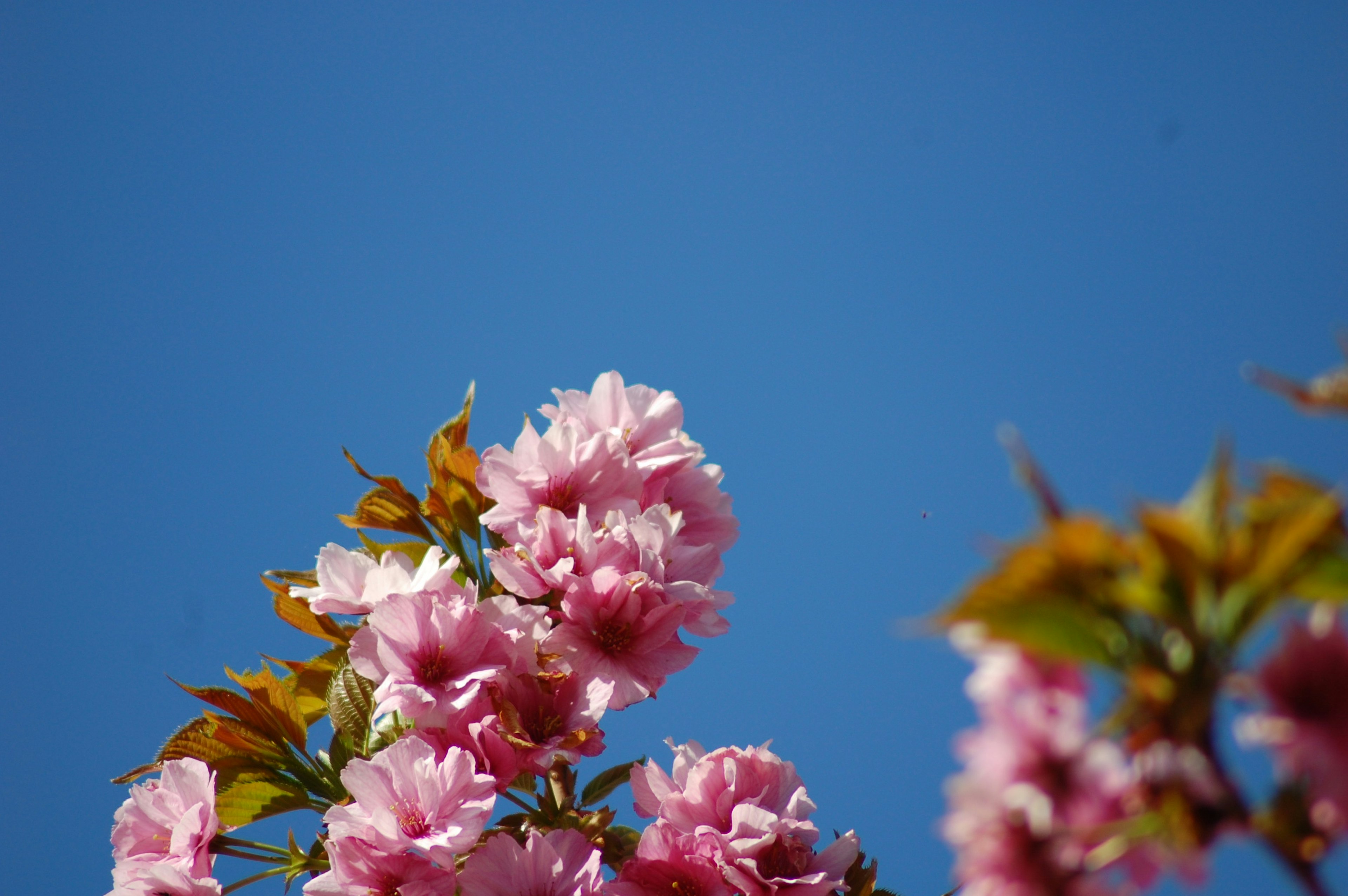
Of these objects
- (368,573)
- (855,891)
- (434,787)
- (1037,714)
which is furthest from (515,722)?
(1037,714)

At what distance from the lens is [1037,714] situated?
17.3 inches

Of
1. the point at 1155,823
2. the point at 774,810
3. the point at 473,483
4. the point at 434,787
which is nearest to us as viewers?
the point at 1155,823

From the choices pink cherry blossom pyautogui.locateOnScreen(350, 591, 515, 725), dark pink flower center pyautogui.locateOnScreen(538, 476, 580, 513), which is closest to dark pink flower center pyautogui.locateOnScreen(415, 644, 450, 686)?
pink cherry blossom pyautogui.locateOnScreen(350, 591, 515, 725)

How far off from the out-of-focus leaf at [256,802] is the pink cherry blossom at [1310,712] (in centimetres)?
112

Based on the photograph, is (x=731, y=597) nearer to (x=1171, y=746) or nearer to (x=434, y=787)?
(x=434, y=787)

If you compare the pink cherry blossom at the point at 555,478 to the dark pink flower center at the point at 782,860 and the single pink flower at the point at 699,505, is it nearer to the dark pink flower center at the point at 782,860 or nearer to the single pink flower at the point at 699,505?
the single pink flower at the point at 699,505

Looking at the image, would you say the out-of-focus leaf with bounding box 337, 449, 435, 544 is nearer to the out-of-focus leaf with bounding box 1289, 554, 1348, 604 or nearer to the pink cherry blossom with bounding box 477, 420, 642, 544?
the pink cherry blossom with bounding box 477, 420, 642, 544

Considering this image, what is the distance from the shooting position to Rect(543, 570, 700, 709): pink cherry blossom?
113 cm

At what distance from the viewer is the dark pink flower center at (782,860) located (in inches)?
42.6

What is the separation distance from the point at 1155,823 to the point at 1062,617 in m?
0.09

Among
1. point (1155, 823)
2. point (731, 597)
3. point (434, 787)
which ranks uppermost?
point (731, 597)

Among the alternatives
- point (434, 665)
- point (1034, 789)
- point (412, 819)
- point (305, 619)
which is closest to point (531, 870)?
point (412, 819)

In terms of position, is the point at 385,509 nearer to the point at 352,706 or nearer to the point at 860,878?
the point at 352,706

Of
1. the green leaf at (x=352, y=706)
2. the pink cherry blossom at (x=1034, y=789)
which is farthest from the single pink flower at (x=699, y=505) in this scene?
the pink cherry blossom at (x=1034, y=789)
